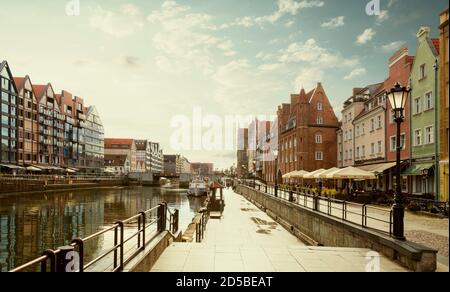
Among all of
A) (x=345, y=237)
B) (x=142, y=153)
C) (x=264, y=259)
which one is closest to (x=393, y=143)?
(x=345, y=237)

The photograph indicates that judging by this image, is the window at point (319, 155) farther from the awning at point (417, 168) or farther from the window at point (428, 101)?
the window at point (428, 101)

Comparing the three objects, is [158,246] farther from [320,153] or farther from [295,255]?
[320,153]

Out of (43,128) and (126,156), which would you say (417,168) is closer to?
(43,128)

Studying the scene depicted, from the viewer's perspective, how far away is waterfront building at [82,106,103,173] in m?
102

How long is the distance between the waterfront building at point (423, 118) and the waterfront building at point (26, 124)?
67397 millimetres

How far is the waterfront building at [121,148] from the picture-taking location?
142 metres

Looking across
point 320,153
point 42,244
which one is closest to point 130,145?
point 320,153

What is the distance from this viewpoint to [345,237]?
1206cm

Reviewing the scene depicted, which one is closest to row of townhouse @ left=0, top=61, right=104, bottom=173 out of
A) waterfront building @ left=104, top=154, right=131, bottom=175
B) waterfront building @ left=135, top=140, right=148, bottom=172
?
waterfront building @ left=104, top=154, right=131, bottom=175

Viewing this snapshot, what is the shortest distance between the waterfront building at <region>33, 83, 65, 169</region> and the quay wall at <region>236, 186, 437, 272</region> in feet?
218

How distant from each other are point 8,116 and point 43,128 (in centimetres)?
1328

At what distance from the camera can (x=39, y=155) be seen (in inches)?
3009

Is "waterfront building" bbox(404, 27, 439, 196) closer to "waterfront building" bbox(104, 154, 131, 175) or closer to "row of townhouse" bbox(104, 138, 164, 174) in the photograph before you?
"row of townhouse" bbox(104, 138, 164, 174)
